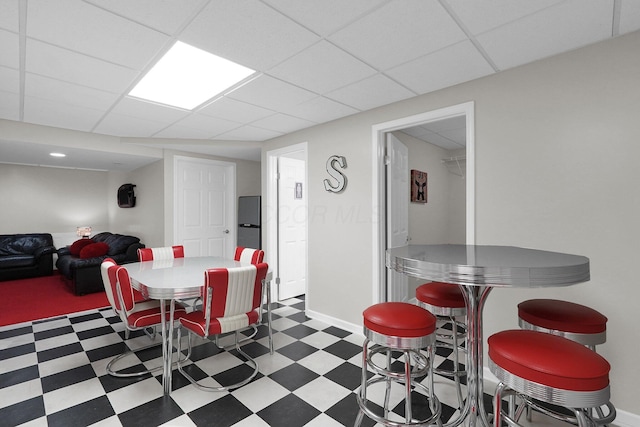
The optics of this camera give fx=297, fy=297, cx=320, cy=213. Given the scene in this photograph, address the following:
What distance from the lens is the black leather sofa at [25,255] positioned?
565 centimetres

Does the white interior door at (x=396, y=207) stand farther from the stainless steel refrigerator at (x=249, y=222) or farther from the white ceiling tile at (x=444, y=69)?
the stainless steel refrigerator at (x=249, y=222)

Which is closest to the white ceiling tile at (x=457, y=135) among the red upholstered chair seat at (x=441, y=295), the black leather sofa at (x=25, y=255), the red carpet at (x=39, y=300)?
the red upholstered chair seat at (x=441, y=295)

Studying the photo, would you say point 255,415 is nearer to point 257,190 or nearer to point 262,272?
point 262,272

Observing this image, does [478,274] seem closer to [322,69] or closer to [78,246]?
[322,69]

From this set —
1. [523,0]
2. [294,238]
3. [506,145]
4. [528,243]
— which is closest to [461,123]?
[506,145]

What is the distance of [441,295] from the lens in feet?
6.49

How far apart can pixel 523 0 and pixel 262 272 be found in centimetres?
235

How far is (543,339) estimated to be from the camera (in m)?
1.20

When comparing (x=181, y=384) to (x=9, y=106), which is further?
(x=9, y=106)

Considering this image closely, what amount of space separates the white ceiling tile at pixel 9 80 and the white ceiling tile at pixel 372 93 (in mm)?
2473

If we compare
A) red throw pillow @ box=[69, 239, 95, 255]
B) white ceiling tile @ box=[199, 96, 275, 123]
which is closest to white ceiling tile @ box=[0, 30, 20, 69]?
white ceiling tile @ box=[199, 96, 275, 123]

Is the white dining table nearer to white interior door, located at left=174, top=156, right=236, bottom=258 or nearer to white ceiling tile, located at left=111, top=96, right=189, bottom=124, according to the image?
white ceiling tile, located at left=111, top=96, right=189, bottom=124

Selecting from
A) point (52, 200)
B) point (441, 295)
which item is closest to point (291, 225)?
point (441, 295)

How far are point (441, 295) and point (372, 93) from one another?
1842 mm
